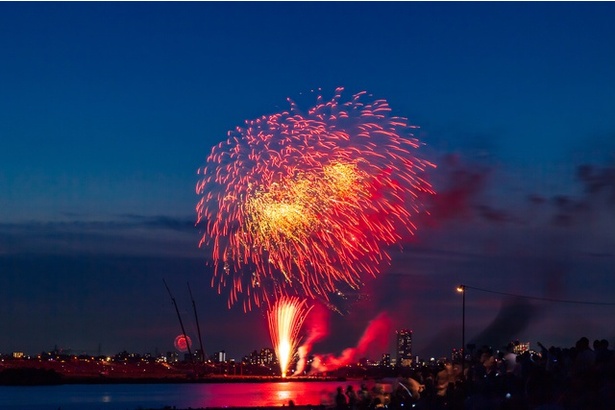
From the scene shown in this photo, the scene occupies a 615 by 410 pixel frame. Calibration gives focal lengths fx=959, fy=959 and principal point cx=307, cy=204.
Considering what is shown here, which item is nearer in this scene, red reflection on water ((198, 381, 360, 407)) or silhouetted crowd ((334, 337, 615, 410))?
silhouetted crowd ((334, 337, 615, 410))

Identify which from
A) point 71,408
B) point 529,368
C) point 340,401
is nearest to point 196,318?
point 71,408

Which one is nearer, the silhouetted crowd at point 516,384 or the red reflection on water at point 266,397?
the silhouetted crowd at point 516,384

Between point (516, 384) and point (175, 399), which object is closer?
point (516, 384)

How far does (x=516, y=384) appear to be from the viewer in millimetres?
21688

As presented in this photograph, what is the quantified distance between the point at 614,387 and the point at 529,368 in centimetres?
485

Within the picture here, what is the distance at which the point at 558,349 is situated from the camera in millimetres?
24969

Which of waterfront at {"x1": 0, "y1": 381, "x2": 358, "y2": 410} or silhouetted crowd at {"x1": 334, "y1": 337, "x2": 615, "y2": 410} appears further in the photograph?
waterfront at {"x1": 0, "y1": 381, "x2": 358, "y2": 410}

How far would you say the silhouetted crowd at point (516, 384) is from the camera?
17.9m

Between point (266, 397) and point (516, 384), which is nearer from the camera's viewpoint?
point (516, 384)

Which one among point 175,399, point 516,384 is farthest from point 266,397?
point 516,384

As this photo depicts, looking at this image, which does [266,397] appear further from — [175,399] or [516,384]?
[516,384]

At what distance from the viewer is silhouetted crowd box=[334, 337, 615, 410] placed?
17906mm

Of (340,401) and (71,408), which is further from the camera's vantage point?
(71,408)

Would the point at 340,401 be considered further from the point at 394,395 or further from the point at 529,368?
the point at 529,368
